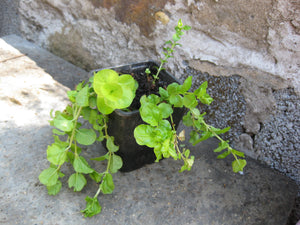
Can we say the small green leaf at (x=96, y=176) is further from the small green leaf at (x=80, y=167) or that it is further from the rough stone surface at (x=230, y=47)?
the rough stone surface at (x=230, y=47)

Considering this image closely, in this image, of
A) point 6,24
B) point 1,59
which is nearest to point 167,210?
point 1,59

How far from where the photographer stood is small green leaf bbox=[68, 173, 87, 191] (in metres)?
1.06

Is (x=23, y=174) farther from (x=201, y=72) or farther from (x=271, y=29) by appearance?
(x=271, y=29)

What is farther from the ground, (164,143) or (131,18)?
(131,18)

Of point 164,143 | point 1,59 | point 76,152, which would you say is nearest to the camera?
point 164,143

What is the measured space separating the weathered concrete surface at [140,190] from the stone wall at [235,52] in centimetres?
17

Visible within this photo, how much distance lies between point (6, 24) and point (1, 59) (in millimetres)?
448

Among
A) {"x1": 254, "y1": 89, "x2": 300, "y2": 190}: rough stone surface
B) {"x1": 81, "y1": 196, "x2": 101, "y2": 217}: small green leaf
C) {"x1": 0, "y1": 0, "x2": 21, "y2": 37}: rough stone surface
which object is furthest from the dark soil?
{"x1": 0, "y1": 0, "x2": 21, "y2": 37}: rough stone surface

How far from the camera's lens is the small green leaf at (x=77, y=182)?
1.06 m

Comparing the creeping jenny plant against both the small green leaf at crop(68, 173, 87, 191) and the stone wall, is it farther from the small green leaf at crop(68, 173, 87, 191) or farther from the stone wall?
the stone wall

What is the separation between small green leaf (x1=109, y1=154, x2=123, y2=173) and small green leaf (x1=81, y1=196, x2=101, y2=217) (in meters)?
0.12

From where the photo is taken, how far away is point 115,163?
108 centimetres

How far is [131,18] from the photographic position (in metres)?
1.49

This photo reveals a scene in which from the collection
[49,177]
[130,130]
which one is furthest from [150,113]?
[49,177]
